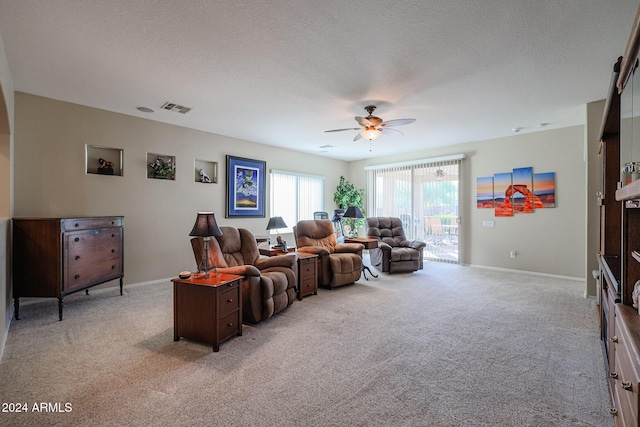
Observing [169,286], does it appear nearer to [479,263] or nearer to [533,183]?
[479,263]

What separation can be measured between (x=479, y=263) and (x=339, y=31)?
19.1 feet

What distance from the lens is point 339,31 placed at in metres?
2.57

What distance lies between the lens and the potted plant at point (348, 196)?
27.6 feet

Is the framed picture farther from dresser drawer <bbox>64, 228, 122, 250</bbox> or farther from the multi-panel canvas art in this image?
the multi-panel canvas art

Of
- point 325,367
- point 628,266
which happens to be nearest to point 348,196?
point 325,367

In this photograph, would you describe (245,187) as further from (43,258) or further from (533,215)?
(533,215)

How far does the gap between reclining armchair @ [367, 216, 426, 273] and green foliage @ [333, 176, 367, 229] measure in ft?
6.28

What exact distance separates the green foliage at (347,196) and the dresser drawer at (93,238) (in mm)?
5429

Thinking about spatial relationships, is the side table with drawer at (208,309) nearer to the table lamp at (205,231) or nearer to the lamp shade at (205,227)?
the table lamp at (205,231)

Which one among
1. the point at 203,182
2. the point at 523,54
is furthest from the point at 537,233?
the point at 203,182

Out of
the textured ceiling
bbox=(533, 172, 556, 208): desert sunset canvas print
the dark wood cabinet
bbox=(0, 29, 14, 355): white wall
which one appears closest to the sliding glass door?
bbox=(533, 172, 556, 208): desert sunset canvas print

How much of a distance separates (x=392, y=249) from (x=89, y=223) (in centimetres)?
493

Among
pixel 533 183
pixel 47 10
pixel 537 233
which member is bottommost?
pixel 537 233

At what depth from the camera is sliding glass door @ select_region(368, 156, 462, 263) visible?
22.8ft
